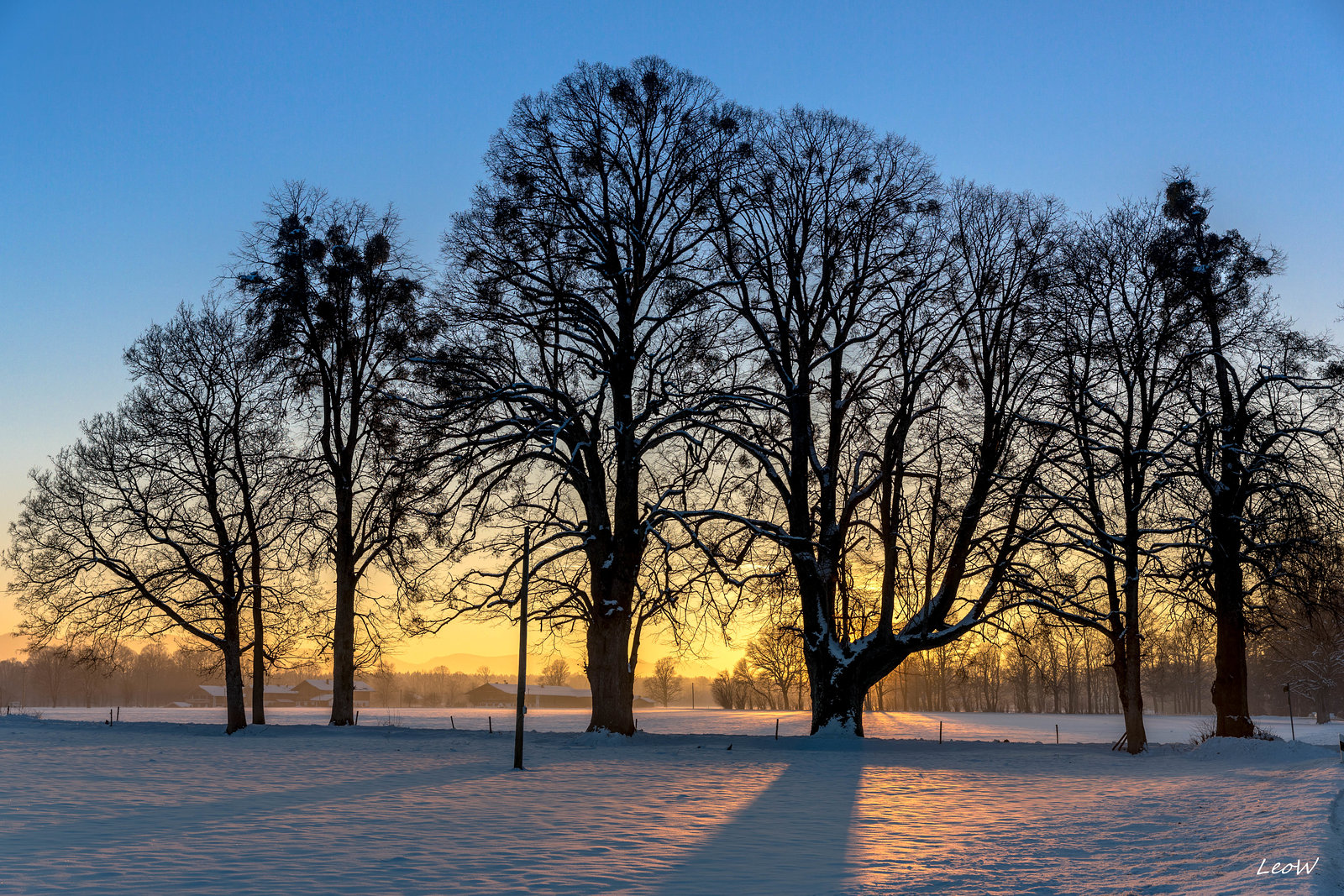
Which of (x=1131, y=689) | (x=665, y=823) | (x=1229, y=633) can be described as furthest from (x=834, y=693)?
(x=665, y=823)

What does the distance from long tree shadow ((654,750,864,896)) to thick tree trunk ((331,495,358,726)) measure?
19.0 metres

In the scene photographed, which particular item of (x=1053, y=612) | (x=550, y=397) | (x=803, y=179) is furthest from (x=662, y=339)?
(x=1053, y=612)

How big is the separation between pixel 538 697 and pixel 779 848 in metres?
169

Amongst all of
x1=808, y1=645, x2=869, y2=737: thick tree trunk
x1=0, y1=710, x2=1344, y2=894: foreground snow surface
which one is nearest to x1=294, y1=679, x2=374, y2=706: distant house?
x1=808, y1=645, x2=869, y2=737: thick tree trunk

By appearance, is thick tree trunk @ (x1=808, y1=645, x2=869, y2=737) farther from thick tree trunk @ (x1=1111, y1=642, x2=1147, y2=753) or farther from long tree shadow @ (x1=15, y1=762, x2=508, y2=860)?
long tree shadow @ (x1=15, y1=762, x2=508, y2=860)

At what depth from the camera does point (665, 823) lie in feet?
44.7

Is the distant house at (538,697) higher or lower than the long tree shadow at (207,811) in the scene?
lower

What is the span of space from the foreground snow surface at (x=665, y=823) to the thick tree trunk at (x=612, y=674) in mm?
2415

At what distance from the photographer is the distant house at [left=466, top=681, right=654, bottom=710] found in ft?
567

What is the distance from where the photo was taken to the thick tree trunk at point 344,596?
32.7 metres

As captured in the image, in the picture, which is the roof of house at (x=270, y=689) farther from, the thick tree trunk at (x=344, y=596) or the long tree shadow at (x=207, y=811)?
the long tree shadow at (x=207, y=811)
